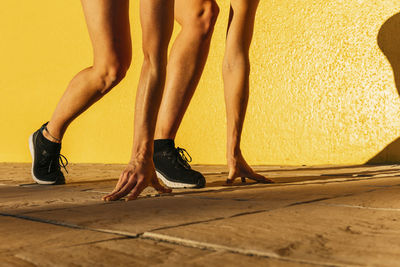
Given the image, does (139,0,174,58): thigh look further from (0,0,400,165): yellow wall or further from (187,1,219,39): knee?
(0,0,400,165): yellow wall

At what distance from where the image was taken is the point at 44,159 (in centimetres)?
188

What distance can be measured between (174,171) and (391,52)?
1958mm

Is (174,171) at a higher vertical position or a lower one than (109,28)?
lower

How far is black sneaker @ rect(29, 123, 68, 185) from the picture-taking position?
187 cm

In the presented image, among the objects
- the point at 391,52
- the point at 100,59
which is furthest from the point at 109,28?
the point at 391,52

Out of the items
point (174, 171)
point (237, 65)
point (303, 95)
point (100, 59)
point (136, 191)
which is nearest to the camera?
point (136, 191)

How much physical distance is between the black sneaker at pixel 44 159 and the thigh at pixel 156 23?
0.73 m

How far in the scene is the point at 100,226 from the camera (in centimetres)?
86

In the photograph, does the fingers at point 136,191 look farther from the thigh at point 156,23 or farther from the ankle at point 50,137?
the ankle at point 50,137

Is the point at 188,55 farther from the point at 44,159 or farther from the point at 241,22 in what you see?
the point at 44,159

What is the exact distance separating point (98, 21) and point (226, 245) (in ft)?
3.77

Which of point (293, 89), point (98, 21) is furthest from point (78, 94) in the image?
point (293, 89)

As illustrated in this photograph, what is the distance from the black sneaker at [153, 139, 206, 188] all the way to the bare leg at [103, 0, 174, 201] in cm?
22

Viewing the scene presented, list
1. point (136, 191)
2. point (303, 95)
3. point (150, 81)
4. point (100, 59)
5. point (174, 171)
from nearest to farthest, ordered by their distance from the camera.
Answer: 1. point (136, 191)
2. point (150, 81)
3. point (174, 171)
4. point (100, 59)
5. point (303, 95)
